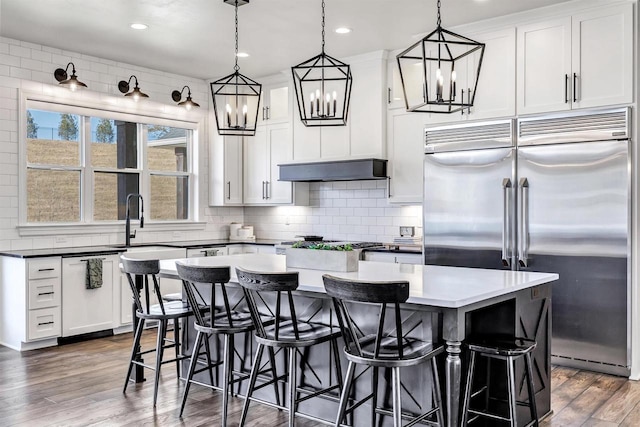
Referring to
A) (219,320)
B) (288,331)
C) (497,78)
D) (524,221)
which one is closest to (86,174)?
→ (219,320)

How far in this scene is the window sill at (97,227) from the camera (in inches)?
218

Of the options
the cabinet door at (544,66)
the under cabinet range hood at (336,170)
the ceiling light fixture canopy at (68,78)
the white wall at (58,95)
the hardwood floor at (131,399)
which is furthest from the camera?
the under cabinet range hood at (336,170)

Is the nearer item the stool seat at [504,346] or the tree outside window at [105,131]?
the stool seat at [504,346]

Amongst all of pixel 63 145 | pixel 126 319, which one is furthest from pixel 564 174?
pixel 63 145

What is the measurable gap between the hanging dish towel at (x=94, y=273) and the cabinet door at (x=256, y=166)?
7.38ft

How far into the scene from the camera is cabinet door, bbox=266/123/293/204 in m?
6.81

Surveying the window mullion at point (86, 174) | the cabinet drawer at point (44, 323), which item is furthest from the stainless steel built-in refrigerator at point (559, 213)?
the window mullion at point (86, 174)

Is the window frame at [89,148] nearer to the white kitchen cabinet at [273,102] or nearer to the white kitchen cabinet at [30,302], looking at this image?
the white kitchen cabinet at [30,302]

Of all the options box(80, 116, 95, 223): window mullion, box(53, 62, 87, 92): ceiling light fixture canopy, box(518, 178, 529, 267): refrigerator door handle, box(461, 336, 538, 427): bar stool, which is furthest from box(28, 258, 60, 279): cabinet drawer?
box(518, 178, 529, 267): refrigerator door handle

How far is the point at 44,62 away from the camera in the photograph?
18.5ft

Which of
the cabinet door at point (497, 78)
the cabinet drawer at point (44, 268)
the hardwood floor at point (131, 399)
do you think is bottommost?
the hardwood floor at point (131, 399)

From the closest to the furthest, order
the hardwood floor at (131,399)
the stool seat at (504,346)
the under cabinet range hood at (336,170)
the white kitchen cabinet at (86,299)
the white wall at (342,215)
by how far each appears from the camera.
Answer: the stool seat at (504,346)
the hardwood floor at (131,399)
the white kitchen cabinet at (86,299)
the under cabinet range hood at (336,170)
the white wall at (342,215)

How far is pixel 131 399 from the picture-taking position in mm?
3777

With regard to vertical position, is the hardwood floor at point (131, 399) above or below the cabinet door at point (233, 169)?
below
